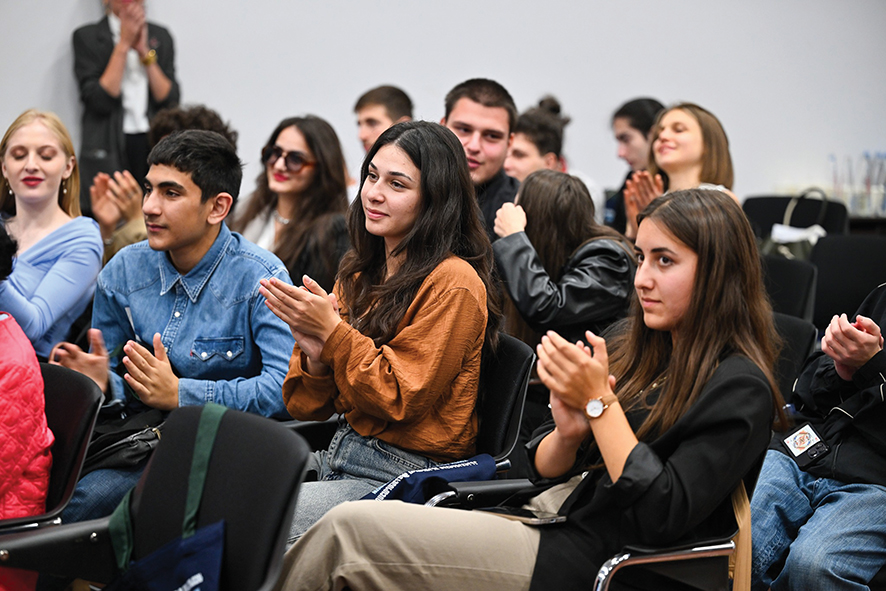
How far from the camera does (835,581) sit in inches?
Result: 69.8

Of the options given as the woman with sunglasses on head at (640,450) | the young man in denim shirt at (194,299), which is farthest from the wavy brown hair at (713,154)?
the young man in denim shirt at (194,299)

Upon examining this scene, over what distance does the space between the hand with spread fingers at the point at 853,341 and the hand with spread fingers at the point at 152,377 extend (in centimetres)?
161

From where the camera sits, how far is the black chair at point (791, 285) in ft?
9.73

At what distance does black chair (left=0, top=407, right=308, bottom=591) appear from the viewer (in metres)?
1.33

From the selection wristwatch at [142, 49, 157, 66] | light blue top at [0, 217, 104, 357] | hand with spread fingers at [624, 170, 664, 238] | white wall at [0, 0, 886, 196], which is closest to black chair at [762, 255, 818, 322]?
hand with spread fingers at [624, 170, 664, 238]

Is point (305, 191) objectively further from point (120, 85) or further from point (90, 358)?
point (120, 85)

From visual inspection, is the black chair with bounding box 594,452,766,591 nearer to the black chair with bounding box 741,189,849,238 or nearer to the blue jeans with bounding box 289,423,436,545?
the blue jeans with bounding box 289,423,436,545

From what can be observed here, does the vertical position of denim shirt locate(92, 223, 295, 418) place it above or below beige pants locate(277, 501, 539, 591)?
above

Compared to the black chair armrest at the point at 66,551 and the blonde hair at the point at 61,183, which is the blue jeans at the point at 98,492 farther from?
the blonde hair at the point at 61,183

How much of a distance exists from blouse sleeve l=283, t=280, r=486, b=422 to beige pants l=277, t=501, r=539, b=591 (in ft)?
0.97

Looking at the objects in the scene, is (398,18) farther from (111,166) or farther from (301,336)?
(301,336)

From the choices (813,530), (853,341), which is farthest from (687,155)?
(813,530)

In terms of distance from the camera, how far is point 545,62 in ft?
19.1

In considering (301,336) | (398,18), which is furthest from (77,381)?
(398,18)
